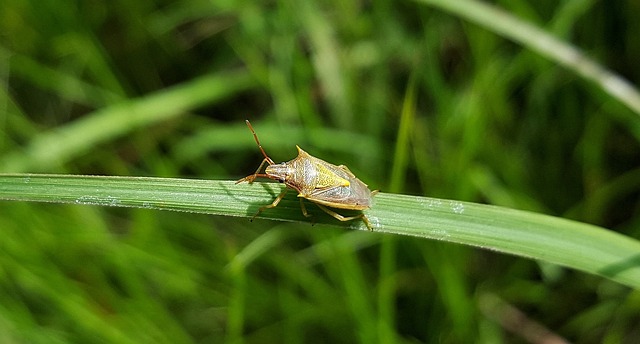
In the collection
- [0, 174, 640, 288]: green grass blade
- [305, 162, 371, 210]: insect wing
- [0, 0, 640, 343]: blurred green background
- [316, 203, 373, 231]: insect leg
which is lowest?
[0, 174, 640, 288]: green grass blade

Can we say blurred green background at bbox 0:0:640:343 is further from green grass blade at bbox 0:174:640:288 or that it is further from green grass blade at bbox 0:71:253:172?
green grass blade at bbox 0:174:640:288

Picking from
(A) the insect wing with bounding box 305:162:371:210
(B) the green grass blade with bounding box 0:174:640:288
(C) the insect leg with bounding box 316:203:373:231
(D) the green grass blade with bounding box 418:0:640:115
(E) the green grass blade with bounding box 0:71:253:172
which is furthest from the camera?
(E) the green grass blade with bounding box 0:71:253:172

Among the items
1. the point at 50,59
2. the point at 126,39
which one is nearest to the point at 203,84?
the point at 126,39

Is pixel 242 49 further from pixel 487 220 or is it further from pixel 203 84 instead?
pixel 487 220

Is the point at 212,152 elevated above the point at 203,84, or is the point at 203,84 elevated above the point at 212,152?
the point at 203,84

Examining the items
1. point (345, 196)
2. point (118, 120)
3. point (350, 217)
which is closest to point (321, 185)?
point (345, 196)

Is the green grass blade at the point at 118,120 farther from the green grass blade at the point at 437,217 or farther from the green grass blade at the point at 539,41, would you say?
the green grass blade at the point at 437,217

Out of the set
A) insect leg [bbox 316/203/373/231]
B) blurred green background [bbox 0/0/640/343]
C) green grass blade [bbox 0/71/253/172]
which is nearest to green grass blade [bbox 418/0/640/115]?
blurred green background [bbox 0/0/640/343]

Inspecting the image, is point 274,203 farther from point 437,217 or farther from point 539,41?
point 539,41
